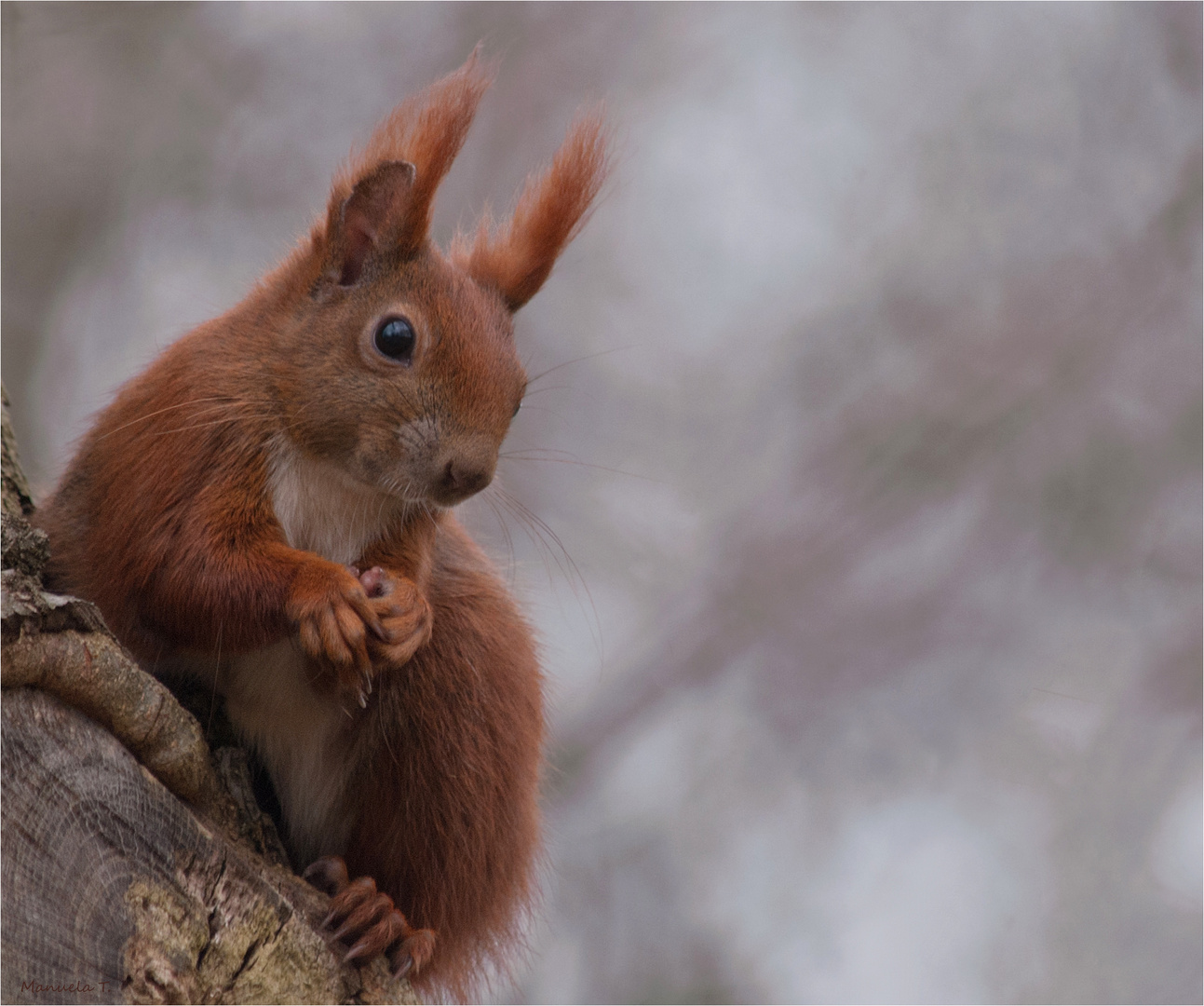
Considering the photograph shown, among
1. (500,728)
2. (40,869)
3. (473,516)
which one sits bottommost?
(40,869)

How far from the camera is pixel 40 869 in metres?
1.50

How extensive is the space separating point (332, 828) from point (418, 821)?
0.53 ft

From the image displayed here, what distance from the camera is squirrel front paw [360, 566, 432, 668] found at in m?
1.92

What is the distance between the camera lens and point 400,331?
85.0 inches

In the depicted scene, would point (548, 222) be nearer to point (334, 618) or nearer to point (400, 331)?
point (400, 331)

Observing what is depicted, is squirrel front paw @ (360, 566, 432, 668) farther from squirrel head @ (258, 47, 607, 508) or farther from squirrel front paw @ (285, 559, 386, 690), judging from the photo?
squirrel head @ (258, 47, 607, 508)

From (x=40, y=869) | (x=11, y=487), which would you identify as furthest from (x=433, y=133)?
(x=40, y=869)

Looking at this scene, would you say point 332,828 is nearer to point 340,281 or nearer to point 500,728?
point 500,728

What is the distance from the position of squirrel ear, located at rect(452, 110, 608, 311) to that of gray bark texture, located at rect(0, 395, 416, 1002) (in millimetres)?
1064

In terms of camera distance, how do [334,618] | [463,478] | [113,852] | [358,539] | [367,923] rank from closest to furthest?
[113,852] < [334,618] < [367,923] < [463,478] < [358,539]

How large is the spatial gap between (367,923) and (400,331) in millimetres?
1014

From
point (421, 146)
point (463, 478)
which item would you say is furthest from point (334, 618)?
point (421, 146)

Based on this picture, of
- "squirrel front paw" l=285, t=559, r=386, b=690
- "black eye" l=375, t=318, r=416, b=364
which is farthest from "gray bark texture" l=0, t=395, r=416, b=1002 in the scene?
"black eye" l=375, t=318, r=416, b=364

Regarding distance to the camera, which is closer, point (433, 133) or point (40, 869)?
point (40, 869)
